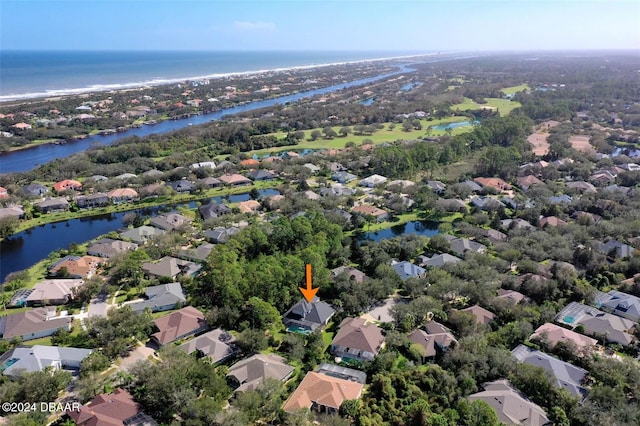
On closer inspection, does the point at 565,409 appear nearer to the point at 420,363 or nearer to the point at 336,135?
the point at 420,363

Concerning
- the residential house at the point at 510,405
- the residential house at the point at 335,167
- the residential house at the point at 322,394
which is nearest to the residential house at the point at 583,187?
the residential house at the point at 335,167

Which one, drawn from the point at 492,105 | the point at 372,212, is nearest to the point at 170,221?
the point at 372,212

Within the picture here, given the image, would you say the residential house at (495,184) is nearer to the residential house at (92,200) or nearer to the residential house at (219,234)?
the residential house at (219,234)

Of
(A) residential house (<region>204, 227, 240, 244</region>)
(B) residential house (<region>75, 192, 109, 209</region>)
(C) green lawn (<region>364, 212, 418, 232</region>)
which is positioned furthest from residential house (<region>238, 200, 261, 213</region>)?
(B) residential house (<region>75, 192, 109, 209</region>)

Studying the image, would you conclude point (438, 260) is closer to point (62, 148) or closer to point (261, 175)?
point (261, 175)

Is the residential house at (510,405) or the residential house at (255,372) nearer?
the residential house at (510,405)

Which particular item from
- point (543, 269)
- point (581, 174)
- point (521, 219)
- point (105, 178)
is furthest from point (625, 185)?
point (105, 178)

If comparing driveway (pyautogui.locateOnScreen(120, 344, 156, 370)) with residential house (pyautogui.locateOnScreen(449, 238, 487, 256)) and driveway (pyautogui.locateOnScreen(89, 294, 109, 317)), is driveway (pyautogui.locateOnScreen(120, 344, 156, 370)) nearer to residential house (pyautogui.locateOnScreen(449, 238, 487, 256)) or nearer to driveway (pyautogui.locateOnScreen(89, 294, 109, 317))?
driveway (pyautogui.locateOnScreen(89, 294, 109, 317))
